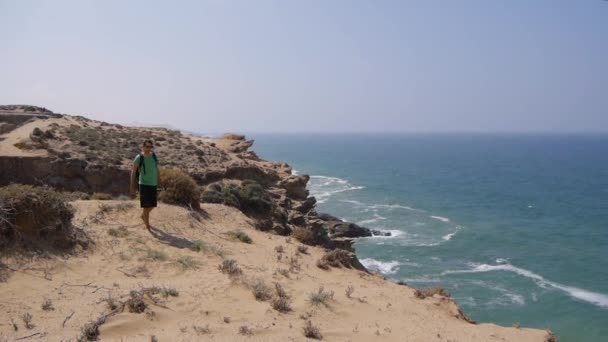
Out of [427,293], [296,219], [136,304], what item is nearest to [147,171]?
[136,304]

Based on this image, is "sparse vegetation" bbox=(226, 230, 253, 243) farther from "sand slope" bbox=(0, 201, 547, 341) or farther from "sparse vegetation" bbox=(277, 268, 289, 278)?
"sparse vegetation" bbox=(277, 268, 289, 278)

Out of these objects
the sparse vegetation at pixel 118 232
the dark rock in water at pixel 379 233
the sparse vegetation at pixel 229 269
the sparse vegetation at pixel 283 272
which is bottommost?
the dark rock in water at pixel 379 233

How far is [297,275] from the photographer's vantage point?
10.3m

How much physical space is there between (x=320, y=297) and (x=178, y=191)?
22.1 feet

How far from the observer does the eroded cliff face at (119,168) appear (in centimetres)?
1841

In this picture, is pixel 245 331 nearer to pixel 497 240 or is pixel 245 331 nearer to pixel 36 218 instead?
pixel 36 218

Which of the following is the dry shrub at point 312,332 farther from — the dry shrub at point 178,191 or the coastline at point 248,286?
the dry shrub at point 178,191

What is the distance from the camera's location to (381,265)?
32.4m

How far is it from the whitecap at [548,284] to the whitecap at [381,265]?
10.2ft

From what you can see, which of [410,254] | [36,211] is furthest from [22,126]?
[410,254]

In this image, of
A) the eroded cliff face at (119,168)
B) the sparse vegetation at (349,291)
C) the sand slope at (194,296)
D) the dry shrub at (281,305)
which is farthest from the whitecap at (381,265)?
the dry shrub at (281,305)

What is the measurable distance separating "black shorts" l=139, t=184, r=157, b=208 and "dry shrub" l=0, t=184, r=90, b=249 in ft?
5.38

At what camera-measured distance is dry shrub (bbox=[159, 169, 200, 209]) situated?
45.8ft

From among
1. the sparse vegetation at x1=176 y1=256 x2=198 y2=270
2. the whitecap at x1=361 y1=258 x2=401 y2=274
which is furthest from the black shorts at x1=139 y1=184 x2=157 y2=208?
the whitecap at x1=361 y1=258 x2=401 y2=274
